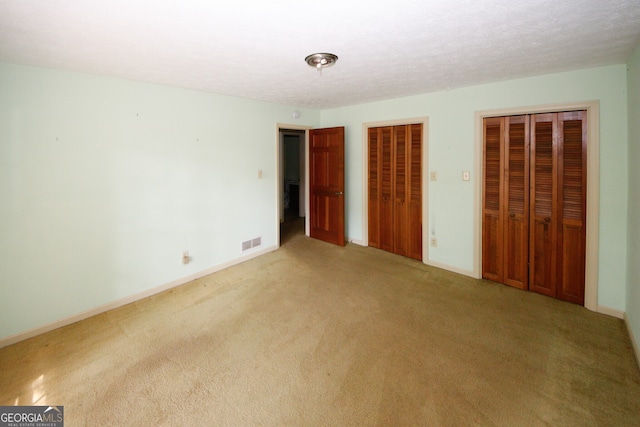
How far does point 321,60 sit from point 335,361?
7.46ft

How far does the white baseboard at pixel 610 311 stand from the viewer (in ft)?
8.64

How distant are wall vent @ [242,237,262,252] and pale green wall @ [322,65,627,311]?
60.5 inches

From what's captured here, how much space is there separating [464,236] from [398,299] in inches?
48.7

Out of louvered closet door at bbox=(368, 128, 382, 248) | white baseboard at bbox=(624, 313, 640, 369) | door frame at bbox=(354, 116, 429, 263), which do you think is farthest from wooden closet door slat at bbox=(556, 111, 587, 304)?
louvered closet door at bbox=(368, 128, 382, 248)

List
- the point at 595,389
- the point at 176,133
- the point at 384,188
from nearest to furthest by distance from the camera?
the point at 595,389 → the point at 176,133 → the point at 384,188

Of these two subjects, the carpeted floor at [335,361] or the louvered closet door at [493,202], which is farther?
the louvered closet door at [493,202]

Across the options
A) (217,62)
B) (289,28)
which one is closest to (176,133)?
(217,62)

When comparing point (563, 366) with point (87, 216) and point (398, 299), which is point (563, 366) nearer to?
point (398, 299)

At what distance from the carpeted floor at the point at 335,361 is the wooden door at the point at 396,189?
1.08m

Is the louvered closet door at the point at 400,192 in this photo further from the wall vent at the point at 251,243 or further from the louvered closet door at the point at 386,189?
the wall vent at the point at 251,243

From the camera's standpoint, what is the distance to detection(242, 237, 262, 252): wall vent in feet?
13.6

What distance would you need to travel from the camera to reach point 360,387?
1860 millimetres

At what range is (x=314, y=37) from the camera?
1.98 m

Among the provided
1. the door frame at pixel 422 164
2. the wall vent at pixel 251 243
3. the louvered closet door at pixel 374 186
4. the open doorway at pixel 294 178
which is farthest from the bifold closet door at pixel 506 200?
the open doorway at pixel 294 178
